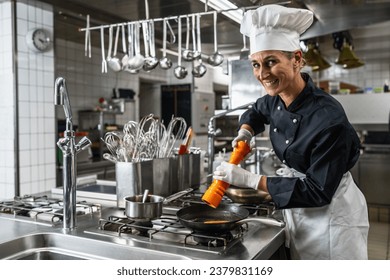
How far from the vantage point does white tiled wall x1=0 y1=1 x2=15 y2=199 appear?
123 inches

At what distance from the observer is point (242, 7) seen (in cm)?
209

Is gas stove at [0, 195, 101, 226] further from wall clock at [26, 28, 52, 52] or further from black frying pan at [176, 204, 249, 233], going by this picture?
wall clock at [26, 28, 52, 52]

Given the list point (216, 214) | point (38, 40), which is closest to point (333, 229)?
point (216, 214)

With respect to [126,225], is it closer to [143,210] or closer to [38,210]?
[143,210]

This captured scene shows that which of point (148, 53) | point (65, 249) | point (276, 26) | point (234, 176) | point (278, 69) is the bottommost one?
point (65, 249)

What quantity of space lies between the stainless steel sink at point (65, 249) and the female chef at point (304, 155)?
341 mm

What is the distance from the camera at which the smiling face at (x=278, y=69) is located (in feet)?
4.00

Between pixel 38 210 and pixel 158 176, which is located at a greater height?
pixel 158 176

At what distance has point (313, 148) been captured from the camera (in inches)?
46.1

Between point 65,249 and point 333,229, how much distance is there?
90 cm

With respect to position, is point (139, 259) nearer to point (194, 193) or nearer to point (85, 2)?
point (194, 193)

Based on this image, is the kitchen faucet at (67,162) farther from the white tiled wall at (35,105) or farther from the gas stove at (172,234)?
the white tiled wall at (35,105)

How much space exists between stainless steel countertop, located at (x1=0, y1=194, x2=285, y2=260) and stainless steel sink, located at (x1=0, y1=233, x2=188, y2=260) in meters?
0.01
